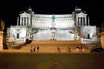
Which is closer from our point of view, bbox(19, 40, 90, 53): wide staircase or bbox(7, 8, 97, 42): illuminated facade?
bbox(19, 40, 90, 53): wide staircase

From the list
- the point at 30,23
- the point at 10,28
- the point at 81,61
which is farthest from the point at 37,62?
the point at 30,23

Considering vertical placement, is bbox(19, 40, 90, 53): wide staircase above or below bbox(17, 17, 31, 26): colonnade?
below

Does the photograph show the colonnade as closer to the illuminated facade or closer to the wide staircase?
the illuminated facade

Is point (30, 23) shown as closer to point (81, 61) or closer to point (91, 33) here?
point (91, 33)

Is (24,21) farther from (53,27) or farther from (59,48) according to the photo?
(59,48)

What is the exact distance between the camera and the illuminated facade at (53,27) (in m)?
59.4

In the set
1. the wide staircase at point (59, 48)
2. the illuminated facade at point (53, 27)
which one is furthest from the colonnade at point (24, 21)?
the wide staircase at point (59, 48)

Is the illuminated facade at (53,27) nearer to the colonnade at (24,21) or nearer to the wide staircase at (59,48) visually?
the colonnade at (24,21)

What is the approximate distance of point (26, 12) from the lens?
67938 mm

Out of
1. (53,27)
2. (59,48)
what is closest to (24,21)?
(53,27)

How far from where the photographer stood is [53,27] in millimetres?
63625

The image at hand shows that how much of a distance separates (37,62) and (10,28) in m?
47.5

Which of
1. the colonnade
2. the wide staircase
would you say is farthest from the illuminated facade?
the wide staircase

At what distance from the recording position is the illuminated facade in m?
59.4
